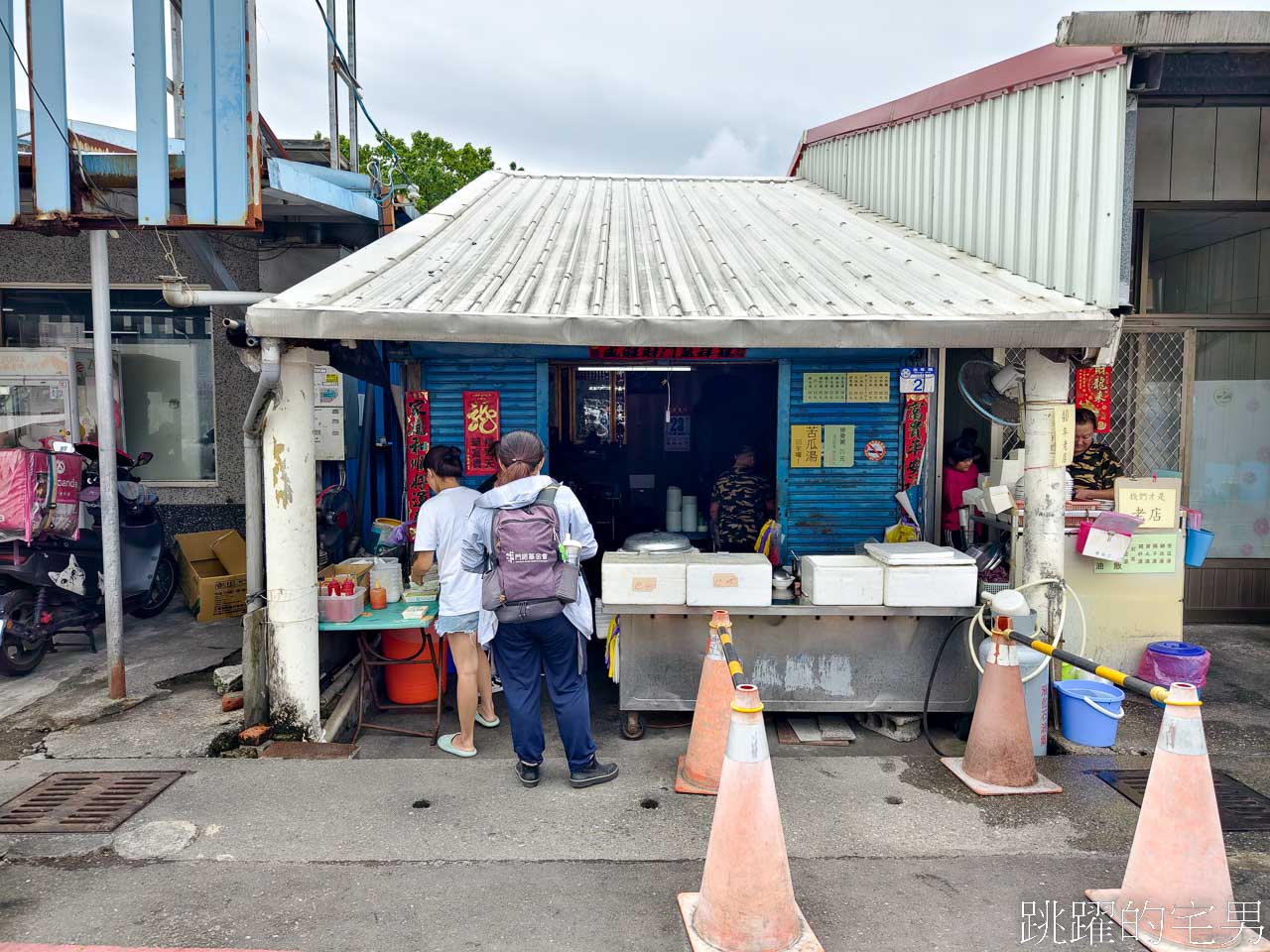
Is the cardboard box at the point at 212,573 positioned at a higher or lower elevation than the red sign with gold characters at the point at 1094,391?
lower

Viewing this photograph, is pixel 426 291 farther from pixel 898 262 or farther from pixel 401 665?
pixel 898 262

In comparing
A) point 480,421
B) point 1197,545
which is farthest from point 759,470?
point 1197,545

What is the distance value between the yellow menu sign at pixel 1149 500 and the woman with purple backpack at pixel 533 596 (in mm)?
4163

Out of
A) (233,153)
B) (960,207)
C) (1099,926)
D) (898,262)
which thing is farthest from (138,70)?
(1099,926)

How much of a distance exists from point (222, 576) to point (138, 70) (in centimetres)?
473

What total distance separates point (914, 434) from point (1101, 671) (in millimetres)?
3863

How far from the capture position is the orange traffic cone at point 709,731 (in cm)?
479

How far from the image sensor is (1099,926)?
352cm

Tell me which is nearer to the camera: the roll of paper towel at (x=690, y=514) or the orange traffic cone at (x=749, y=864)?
the orange traffic cone at (x=749, y=864)

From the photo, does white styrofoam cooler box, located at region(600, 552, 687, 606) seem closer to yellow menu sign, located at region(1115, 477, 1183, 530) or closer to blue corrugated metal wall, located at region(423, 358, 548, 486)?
blue corrugated metal wall, located at region(423, 358, 548, 486)

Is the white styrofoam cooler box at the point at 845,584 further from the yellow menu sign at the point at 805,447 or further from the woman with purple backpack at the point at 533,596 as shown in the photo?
the yellow menu sign at the point at 805,447

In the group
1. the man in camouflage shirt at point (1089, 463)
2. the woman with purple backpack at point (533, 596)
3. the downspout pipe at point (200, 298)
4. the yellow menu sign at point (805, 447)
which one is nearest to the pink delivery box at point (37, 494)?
the downspout pipe at point (200, 298)

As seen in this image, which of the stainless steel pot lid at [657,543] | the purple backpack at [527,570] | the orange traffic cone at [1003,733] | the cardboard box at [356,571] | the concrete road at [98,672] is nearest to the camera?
the purple backpack at [527,570]

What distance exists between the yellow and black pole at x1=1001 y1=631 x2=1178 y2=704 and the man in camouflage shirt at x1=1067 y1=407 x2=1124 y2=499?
6.71ft
